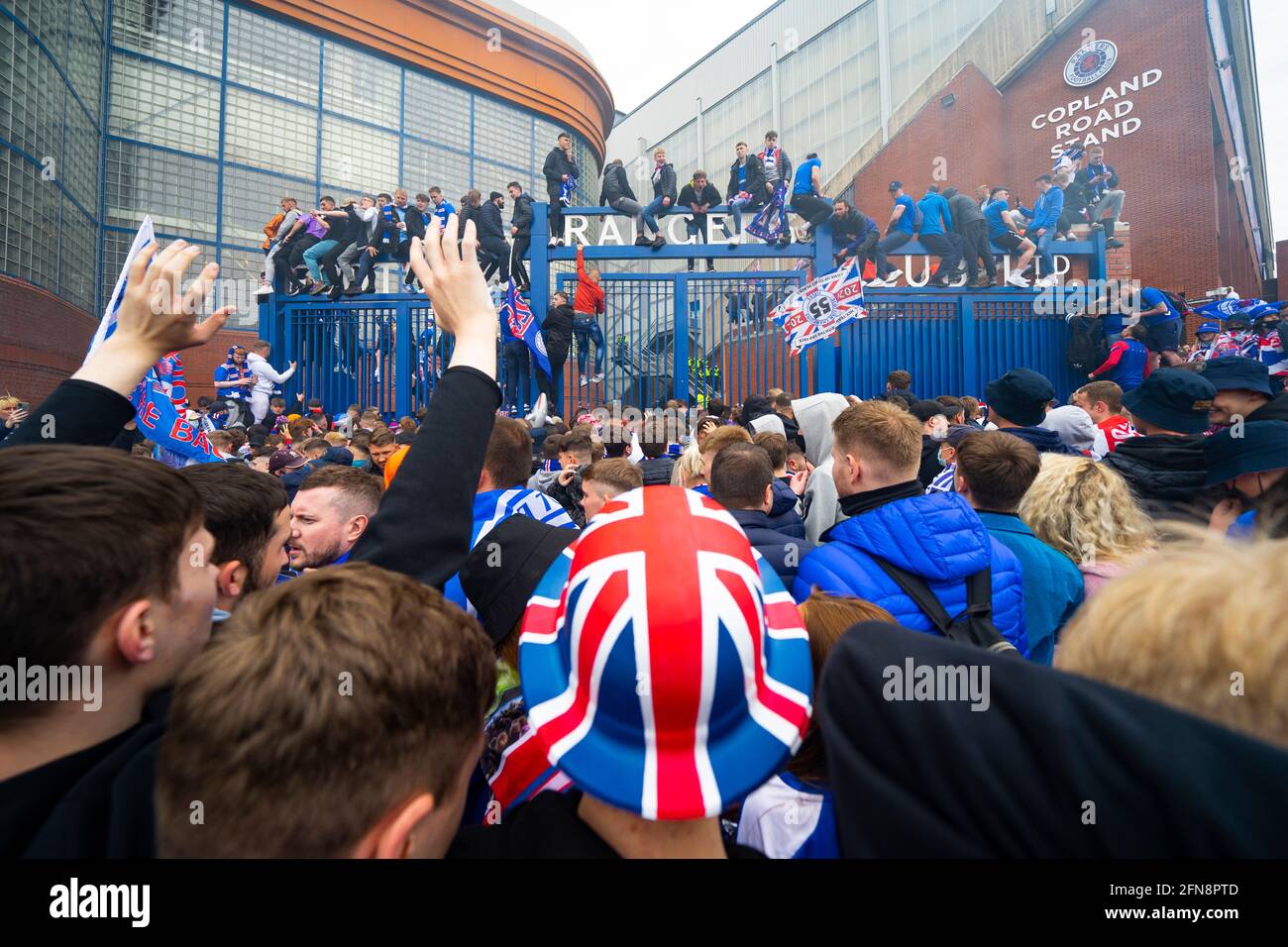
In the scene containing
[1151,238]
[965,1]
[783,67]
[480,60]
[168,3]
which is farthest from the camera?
[783,67]

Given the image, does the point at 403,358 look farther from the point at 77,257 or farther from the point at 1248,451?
the point at 1248,451

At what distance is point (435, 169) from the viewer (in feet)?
66.9

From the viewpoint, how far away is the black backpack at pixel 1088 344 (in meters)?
11.2

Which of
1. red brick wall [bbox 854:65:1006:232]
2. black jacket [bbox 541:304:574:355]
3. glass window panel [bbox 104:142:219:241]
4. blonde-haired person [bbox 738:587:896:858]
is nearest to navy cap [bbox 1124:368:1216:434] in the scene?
blonde-haired person [bbox 738:587:896:858]

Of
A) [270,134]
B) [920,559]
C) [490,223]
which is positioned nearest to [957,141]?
[490,223]

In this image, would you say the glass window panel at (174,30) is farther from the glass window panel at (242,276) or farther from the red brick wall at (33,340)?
the red brick wall at (33,340)

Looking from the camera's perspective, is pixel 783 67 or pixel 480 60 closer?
pixel 480 60

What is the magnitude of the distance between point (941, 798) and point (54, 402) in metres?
1.83

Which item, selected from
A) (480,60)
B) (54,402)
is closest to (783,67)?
(480,60)

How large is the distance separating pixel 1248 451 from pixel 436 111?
2200 cm

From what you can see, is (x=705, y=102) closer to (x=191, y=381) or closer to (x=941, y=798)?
(x=191, y=381)
